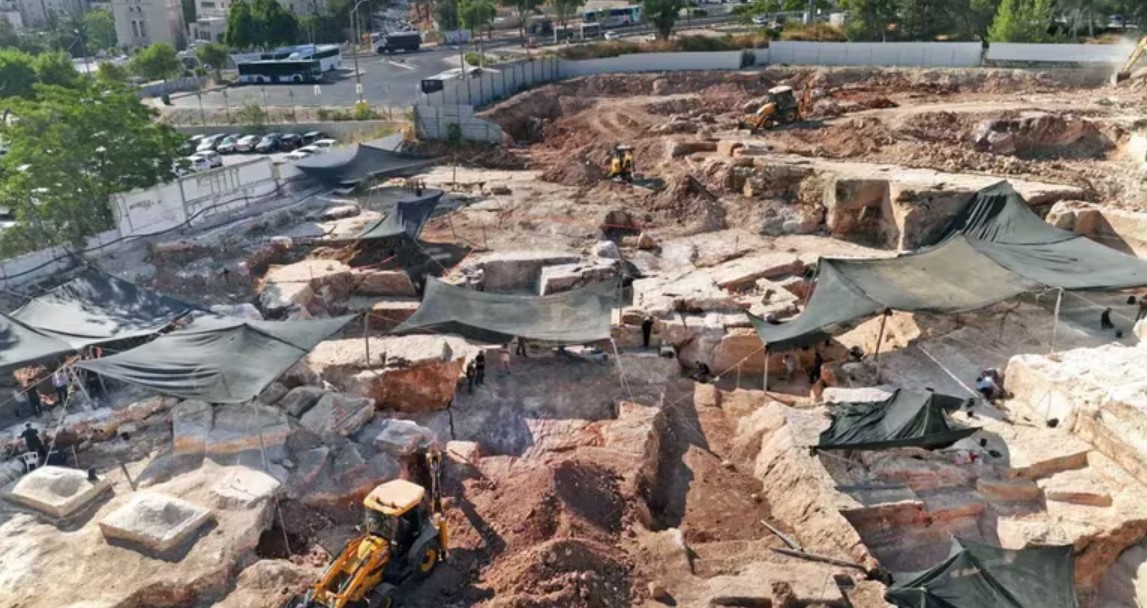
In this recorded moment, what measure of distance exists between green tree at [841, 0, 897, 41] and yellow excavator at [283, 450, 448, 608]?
126 ft

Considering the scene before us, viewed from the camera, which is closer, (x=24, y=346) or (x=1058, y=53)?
(x=24, y=346)

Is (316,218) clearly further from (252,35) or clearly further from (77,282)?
(252,35)

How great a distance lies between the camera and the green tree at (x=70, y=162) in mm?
19453

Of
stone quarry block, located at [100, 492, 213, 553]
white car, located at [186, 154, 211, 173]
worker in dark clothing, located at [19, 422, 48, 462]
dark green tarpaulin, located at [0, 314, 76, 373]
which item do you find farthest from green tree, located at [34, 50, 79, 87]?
stone quarry block, located at [100, 492, 213, 553]

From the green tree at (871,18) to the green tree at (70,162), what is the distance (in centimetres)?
3335

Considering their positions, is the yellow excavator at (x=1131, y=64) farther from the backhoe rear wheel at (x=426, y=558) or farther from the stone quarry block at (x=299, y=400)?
the backhoe rear wheel at (x=426, y=558)

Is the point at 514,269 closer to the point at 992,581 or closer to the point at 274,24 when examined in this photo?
the point at 992,581

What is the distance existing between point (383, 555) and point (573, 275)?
10488mm

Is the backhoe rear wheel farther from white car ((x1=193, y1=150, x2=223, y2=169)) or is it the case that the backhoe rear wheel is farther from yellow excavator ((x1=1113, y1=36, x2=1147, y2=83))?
yellow excavator ((x1=1113, y1=36, x2=1147, y2=83))

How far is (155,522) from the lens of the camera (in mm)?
10109

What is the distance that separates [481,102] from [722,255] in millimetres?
19172

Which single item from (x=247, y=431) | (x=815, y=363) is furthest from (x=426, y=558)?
(x=815, y=363)

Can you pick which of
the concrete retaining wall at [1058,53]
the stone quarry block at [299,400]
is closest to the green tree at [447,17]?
the concrete retaining wall at [1058,53]

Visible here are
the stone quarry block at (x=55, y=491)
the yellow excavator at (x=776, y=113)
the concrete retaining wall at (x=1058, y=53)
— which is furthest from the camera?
the concrete retaining wall at (x=1058, y=53)
